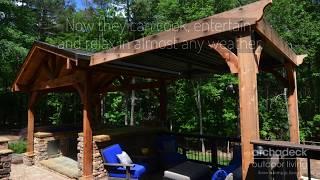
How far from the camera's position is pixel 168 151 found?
6.85 m

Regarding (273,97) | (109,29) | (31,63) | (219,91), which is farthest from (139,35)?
(31,63)

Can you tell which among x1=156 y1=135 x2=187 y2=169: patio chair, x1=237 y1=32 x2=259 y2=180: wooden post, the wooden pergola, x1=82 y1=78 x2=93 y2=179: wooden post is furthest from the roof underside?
x1=156 y1=135 x2=187 y2=169: patio chair

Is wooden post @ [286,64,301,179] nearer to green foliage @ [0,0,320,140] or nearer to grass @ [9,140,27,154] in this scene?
green foliage @ [0,0,320,140]

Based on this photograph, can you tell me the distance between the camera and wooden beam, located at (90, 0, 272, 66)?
3055mm

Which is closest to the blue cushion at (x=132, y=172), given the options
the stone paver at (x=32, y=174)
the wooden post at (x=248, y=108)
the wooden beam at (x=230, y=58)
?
the stone paver at (x=32, y=174)

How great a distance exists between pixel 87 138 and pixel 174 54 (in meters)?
2.61

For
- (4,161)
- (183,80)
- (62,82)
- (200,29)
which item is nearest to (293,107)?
(200,29)

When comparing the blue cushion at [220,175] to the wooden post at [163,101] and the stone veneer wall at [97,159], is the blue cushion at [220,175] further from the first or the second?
the wooden post at [163,101]

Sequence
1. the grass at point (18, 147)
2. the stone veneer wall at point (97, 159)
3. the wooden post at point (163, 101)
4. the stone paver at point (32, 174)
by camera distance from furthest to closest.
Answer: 1. the grass at point (18, 147)
2. the wooden post at point (163, 101)
3. the stone paver at point (32, 174)
4. the stone veneer wall at point (97, 159)

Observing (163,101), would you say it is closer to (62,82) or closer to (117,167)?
(62,82)

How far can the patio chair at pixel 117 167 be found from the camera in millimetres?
5695

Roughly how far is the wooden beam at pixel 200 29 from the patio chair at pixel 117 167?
215 centimetres

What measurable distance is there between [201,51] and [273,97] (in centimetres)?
1165

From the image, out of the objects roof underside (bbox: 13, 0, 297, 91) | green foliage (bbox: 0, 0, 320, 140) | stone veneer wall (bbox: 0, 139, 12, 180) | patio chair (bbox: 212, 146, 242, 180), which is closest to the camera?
roof underside (bbox: 13, 0, 297, 91)
